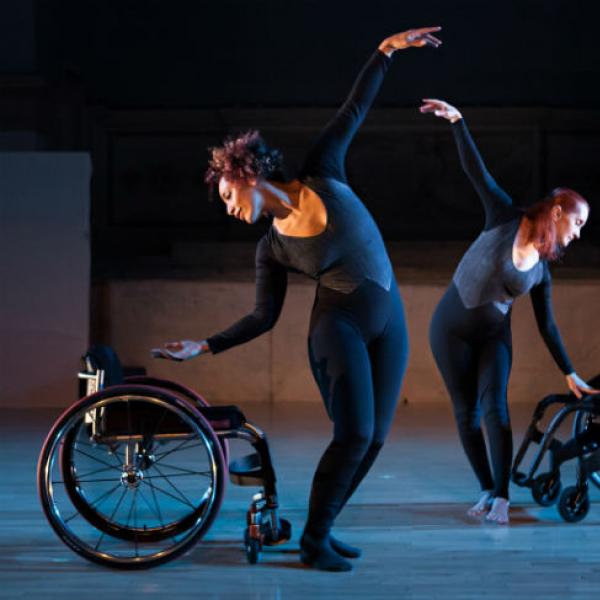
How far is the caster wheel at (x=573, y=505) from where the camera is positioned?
162 inches

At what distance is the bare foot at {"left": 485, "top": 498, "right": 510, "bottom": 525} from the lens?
4117 mm

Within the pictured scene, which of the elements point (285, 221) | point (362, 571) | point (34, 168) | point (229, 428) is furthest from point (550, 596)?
point (34, 168)

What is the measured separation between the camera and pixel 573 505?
415 cm

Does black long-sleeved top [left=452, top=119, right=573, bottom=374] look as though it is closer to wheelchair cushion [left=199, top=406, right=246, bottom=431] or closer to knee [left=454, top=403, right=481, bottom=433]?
knee [left=454, top=403, right=481, bottom=433]

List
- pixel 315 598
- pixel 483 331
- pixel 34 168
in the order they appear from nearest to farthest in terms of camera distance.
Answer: pixel 315 598
pixel 483 331
pixel 34 168

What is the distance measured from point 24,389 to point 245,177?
168 inches

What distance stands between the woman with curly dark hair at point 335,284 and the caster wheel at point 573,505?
898 millimetres

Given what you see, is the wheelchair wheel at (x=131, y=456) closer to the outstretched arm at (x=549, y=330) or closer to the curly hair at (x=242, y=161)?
the curly hair at (x=242, y=161)

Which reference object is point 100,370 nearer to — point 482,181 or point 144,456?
point 144,456

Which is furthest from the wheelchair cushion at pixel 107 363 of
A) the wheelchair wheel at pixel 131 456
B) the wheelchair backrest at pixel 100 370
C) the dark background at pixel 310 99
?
the dark background at pixel 310 99

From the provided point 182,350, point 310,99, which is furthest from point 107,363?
point 310,99

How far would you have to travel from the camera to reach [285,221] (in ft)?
11.6

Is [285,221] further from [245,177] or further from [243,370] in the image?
[243,370]

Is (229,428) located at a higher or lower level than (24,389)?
higher
